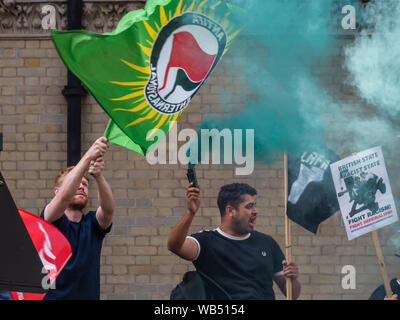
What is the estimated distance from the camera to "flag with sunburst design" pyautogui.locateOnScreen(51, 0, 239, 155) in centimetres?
457

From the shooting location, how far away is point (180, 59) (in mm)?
4914

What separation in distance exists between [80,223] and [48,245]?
1.15 feet

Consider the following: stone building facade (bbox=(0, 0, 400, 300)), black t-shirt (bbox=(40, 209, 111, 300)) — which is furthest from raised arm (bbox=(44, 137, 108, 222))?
stone building facade (bbox=(0, 0, 400, 300))

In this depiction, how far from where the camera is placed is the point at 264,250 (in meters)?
4.93

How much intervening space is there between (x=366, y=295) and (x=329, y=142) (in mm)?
1909

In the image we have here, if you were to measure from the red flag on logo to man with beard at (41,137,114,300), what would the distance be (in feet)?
0.23

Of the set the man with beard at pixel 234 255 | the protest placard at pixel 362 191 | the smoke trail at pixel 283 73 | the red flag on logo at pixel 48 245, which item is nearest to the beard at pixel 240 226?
the man with beard at pixel 234 255

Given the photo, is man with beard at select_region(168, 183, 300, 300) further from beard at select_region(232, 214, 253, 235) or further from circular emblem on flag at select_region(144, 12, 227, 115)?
circular emblem on flag at select_region(144, 12, 227, 115)

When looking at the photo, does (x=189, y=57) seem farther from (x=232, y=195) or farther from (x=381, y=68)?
(x=381, y=68)

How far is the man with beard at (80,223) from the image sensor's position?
4.24 meters

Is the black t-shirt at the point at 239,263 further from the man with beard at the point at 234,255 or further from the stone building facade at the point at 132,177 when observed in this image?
the stone building facade at the point at 132,177

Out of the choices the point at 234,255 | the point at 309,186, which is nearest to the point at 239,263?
the point at 234,255

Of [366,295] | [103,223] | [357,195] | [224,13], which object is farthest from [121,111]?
[366,295]

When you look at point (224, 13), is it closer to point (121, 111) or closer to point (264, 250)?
point (121, 111)
